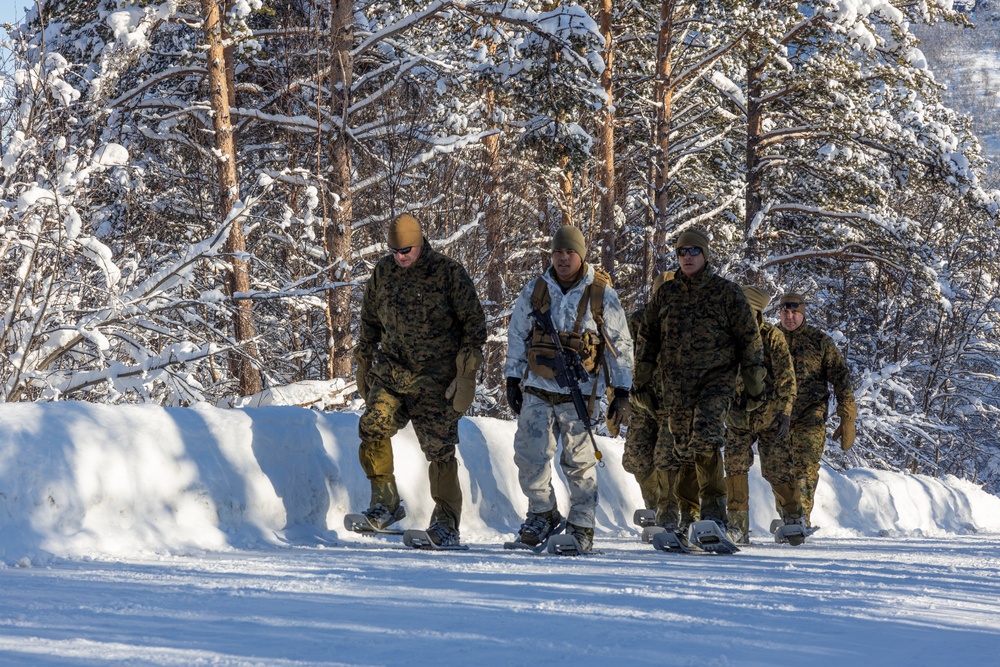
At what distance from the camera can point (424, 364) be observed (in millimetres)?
7020

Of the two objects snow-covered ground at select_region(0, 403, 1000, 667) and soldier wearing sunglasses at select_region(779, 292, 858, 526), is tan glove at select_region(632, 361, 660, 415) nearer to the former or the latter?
snow-covered ground at select_region(0, 403, 1000, 667)

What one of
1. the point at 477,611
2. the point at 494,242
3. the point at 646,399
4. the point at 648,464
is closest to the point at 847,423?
the point at 648,464

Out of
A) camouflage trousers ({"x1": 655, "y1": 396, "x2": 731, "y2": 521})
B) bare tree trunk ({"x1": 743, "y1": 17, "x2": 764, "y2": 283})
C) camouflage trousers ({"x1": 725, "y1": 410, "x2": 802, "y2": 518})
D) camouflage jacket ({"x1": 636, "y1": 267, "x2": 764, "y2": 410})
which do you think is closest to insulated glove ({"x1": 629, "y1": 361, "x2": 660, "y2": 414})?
camouflage jacket ({"x1": 636, "y1": 267, "x2": 764, "y2": 410})

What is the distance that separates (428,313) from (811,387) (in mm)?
4234

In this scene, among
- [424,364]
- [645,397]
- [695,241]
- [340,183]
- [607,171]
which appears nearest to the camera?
[424,364]

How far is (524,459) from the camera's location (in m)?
7.01

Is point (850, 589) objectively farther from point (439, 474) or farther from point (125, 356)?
point (125, 356)

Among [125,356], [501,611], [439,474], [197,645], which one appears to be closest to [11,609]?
[197,645]

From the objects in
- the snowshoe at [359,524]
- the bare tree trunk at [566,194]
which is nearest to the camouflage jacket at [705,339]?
the snowshoe at [359,524]

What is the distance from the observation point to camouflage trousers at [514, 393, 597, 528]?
698 cm

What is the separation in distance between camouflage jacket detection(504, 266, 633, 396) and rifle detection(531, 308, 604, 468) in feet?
0.16

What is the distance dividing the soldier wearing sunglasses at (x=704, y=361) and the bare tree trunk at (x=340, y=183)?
21.9 feet

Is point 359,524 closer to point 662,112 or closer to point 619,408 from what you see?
point 619,408

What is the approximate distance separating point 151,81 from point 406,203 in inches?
137
